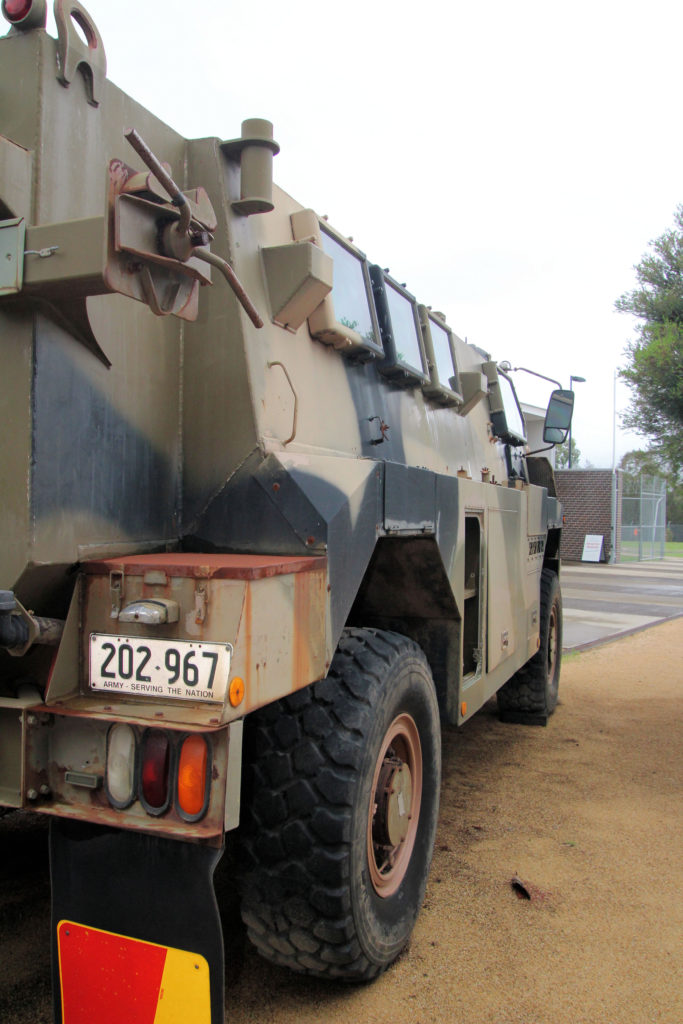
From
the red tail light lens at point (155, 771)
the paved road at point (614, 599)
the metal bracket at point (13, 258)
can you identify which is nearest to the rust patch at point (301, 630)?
the red tail light lens at point (155, 771)

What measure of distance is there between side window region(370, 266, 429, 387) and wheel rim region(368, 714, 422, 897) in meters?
1.58

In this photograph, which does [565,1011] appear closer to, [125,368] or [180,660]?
[180,660]

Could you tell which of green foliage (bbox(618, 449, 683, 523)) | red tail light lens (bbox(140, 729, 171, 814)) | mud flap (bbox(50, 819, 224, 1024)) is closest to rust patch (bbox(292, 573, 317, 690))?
red tail light lens (bbox(140, 729, 171, 814))

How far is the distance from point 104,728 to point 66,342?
96cm

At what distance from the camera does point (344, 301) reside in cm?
335

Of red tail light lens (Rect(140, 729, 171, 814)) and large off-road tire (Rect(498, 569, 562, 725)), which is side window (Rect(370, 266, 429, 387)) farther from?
large off-road tire (Rect(498, 569, 562, 725))

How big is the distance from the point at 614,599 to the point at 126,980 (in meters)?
14.7

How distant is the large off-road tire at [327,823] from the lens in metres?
2.33

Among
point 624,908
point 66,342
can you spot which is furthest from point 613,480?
point 66,342

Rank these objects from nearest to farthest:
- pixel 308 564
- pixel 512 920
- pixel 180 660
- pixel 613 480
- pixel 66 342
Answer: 1. pixel 180 660
2. pixel 66 342
3. pixel 308 564
4. pixel 512 920
5. pixel 613 480

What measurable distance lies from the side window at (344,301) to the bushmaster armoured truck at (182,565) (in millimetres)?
Answer: 22

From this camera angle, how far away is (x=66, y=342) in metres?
2.14

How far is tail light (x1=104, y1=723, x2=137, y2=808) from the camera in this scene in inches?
78.2

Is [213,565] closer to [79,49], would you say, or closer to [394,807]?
[394,807]
